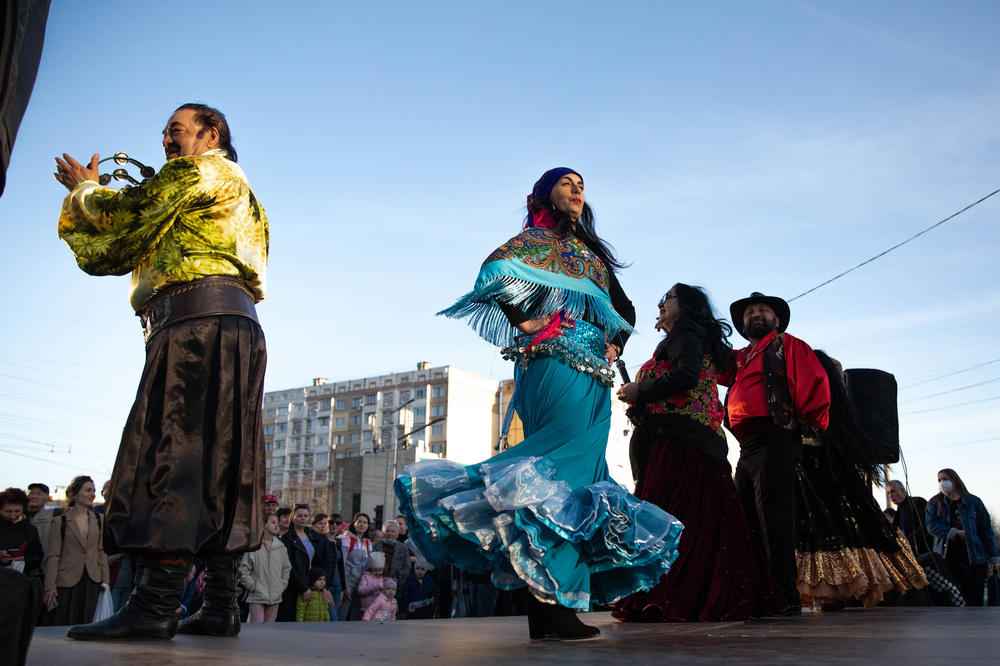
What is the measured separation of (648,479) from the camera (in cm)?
459

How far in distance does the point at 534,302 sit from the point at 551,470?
680 millimetres

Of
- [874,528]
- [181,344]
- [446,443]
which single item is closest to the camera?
[181,344]

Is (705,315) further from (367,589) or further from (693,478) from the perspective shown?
(367,589)

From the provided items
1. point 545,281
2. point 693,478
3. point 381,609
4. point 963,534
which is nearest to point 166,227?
point 545,281

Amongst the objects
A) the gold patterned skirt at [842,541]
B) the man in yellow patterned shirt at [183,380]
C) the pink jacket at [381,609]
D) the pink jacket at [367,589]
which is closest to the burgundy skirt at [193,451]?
the man in yellow patterned shirt at [183,380]

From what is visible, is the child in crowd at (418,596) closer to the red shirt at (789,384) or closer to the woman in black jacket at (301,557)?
the woman in black jacket at (301,557)

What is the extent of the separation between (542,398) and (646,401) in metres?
1.53

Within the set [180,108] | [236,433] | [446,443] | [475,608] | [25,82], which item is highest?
[446,443]

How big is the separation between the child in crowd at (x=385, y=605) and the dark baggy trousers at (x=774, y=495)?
469 cm

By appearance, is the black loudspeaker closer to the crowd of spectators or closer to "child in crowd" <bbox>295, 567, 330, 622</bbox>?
the crowd of spectators

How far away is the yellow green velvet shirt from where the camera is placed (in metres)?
2.80

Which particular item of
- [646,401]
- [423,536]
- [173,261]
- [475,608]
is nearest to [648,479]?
[646,401]

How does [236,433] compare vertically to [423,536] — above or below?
above

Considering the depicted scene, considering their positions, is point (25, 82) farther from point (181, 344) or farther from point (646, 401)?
point (646, 401)
